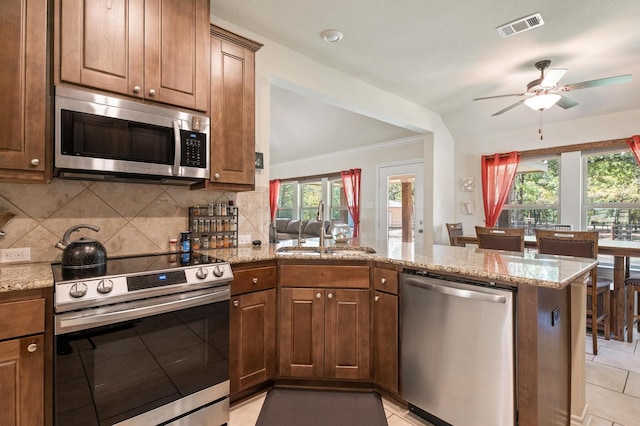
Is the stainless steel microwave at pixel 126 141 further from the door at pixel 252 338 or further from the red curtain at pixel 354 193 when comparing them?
the red curtain at pixel 354 193

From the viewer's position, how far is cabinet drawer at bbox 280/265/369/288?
212 centimetres

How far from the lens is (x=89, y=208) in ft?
6.53

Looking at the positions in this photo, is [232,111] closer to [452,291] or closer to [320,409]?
[452,291]

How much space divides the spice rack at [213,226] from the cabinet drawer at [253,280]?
0.56 m

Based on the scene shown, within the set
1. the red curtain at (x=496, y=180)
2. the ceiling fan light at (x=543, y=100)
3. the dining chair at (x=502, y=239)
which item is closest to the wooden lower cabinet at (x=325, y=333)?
the dining chair at (x=502, y=239)

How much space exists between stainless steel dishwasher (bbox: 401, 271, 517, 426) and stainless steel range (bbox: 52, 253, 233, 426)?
3.59 feet

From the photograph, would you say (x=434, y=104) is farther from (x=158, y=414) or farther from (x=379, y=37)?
(x=158, y=414)

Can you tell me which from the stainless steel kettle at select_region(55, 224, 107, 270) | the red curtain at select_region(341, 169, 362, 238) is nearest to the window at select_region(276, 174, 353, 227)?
the red curtain at select_region(341, 169, 362, 238)

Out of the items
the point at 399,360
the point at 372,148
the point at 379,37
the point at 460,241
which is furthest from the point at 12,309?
the point at 372,148

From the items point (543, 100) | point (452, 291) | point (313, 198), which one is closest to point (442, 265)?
point (452, 291)

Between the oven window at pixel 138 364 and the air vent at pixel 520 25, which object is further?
the air vent at pixel 520 25

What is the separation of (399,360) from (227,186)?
64.7 inches

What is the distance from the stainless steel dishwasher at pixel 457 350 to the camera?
152 cm

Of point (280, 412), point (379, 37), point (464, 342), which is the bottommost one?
point (280, 412)
